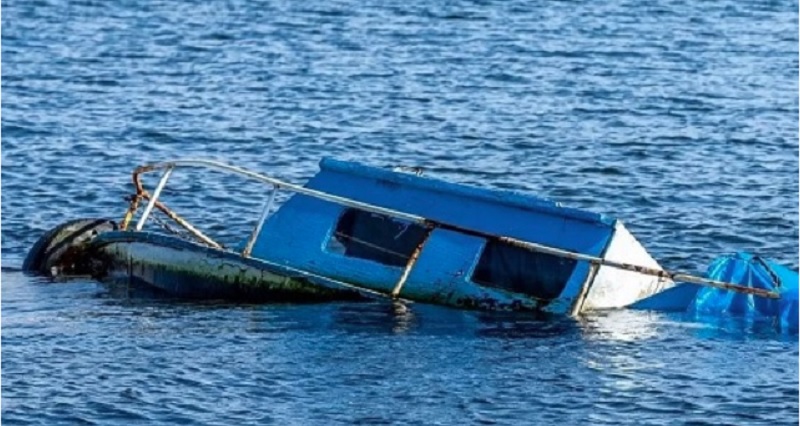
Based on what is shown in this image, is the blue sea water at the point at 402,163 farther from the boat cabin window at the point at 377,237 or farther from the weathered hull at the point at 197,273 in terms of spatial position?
the boat cabin window at the point at 377,237

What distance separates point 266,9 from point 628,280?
3378cm

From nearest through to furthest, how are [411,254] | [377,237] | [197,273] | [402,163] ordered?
[411,254], [197,273], [377,237], [402,163]

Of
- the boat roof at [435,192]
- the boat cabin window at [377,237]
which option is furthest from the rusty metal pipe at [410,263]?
the boat roof at [435,192]

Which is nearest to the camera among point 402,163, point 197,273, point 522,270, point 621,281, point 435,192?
point 621,281

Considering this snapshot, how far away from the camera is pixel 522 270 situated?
31484 mm

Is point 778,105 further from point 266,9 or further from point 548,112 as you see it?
point 266,9

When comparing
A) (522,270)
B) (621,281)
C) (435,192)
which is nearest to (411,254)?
(435,192)

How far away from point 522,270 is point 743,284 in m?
3.55

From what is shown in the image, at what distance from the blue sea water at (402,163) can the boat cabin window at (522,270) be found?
705 millimetres

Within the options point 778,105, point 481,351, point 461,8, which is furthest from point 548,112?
point 481,351

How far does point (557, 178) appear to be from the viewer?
4175 cm

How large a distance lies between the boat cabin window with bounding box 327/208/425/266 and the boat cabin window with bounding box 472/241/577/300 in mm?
1176

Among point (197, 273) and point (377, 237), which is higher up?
point (377, 237)

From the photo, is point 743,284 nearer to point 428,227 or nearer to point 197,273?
point 428,227
